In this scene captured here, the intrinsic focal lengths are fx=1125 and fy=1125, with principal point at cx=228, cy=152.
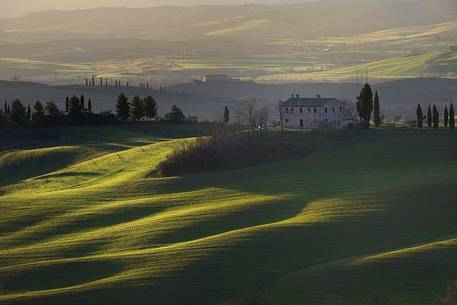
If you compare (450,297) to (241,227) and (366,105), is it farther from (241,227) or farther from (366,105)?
(366,105)

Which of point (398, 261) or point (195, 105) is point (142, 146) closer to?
point (398, 261)

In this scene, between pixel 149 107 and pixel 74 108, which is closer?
pixel 74 108

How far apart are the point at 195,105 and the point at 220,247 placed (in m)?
119

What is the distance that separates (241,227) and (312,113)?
42558 millimetres

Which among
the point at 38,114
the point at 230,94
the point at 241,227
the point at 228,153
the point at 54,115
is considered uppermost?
the point at 230,94

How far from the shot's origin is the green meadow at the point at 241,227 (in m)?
43.8

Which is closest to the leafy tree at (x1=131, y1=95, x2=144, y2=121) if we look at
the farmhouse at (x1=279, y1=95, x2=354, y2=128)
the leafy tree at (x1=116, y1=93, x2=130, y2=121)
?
the leafy tree at (x1=116, y1=93, x2=130, y2=121)

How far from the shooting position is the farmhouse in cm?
9675

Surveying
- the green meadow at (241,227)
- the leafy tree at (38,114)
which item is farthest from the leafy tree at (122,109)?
the green meadow at (241,227)

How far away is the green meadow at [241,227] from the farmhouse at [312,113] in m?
12.0

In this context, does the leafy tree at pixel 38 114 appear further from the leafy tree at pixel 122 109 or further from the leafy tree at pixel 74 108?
the leafy tree at pixel 122 109

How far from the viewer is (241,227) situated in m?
55.9

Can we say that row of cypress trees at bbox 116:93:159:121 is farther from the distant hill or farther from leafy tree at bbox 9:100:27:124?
the distant hill

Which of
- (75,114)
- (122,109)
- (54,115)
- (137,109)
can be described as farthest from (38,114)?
(137,109)
